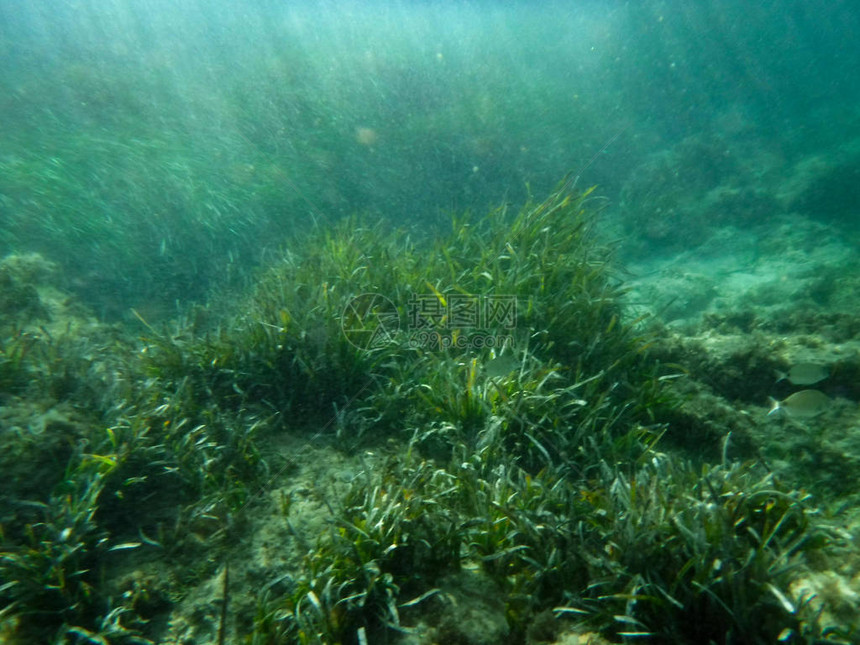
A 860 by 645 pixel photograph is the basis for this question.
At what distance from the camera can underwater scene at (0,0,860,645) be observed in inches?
83.4

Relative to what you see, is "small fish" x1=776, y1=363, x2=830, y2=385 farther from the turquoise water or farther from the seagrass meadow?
the turquoise water

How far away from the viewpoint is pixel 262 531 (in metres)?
2.74

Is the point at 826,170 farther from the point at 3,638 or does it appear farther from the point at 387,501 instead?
the point at 3,638

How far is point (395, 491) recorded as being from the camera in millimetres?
2525

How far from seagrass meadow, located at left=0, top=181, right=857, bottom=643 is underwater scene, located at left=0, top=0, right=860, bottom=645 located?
0.8 inches

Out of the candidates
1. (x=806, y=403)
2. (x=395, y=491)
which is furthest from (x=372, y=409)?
(x=806, y=403)

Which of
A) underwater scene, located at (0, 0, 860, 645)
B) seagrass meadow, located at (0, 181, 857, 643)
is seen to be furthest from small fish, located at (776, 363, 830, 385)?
seagrass meadow, located at (0, 181, 857, 643)

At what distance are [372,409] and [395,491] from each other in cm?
102

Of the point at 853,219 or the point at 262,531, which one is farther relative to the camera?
the point at 853,219

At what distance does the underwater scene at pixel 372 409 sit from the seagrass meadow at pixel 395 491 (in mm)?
20

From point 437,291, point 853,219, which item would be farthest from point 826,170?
point 437,291

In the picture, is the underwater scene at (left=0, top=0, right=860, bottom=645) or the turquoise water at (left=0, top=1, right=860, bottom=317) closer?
the underwater scene at (left=0, top=0, right=860, bottom=645)

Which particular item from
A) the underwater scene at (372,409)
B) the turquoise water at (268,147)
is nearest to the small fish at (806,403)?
the underwater scene at (372,409)

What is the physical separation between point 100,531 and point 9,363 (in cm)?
177
